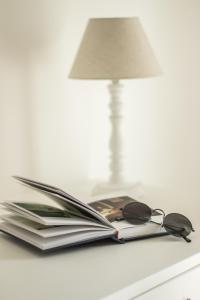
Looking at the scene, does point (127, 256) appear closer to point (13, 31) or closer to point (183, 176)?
point (13, 31)

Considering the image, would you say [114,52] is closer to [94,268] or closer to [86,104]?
[86,104]

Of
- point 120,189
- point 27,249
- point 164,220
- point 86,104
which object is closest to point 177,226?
point 164,220

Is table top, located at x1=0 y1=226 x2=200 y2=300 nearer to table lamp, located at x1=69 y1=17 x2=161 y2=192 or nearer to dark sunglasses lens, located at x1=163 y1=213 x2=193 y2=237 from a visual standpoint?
dark sunglasses lens, located at x1=163 y1=213 x2=193 y2=237

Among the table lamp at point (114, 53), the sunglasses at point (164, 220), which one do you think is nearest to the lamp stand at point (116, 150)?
the table lamp at point (114, 53)

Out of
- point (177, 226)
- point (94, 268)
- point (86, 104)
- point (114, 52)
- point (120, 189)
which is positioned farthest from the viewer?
point (86, 104)

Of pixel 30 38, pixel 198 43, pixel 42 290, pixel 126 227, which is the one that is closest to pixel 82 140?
pixel 30 38

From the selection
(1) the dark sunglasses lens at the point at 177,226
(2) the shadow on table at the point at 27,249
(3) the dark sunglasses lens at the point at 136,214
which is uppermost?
(3) the dark sunglasses lens at the point at 136,214

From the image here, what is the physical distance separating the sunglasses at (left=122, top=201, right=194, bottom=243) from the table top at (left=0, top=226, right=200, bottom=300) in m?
0.02

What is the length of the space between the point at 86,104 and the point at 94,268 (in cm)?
118

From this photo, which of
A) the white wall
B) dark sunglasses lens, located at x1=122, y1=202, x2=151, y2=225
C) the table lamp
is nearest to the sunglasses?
dark sunglasses lens, located at x1=122, y1=202, x2=151, y2=225

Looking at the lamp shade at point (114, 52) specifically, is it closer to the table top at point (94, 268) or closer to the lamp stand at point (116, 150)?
the lamp stand at point (116, 150)

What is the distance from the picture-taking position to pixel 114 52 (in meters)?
1.76

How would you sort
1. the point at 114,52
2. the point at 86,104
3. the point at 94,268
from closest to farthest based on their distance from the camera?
the point at 94,268 < the point at 114,52 < the point at 86,104

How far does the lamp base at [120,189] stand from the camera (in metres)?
1.90
